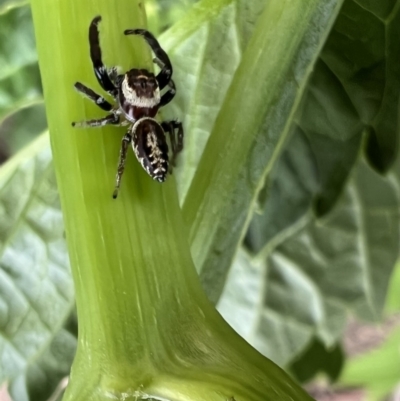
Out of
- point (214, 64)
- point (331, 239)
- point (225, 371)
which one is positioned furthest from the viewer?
point (331, 239)

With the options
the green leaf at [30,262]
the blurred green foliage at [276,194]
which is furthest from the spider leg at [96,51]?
the green leaf at [30,262]

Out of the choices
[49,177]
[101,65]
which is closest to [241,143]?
[101,65]

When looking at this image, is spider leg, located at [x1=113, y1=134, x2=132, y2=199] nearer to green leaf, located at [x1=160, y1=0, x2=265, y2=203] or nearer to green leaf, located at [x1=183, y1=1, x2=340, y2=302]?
green leaf, located at [x1=183, y1=1, x2=340, y2=302]

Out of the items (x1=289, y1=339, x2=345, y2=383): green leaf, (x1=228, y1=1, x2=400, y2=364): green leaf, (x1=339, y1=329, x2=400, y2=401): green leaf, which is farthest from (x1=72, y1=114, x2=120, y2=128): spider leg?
(x1=339, y1=329, x2=400, y2=401): green leaf

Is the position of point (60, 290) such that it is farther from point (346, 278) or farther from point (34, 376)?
point (346, 278)

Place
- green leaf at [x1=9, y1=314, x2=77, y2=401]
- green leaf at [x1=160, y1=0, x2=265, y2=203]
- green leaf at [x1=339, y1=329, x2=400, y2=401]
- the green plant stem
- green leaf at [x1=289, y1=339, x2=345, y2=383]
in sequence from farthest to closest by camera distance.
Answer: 1. green leaf at [x1=339, y1=329, x2=400, y2=401]
2. green leaf at [x1=289, y1=339, x2=345, y2=383]
3. green leaf at [x1=9, y1=314, x2=77, y2=401]
4. green leaf at [x1=160, y1=0, x2=265, y2=203]
5. the green plant stem

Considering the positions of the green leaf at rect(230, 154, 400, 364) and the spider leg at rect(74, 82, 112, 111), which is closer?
the spider leg at rect(74, 82, 112, 111)

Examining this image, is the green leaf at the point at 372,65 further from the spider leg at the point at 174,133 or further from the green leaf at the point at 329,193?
the spider leg at the point at 174,133
